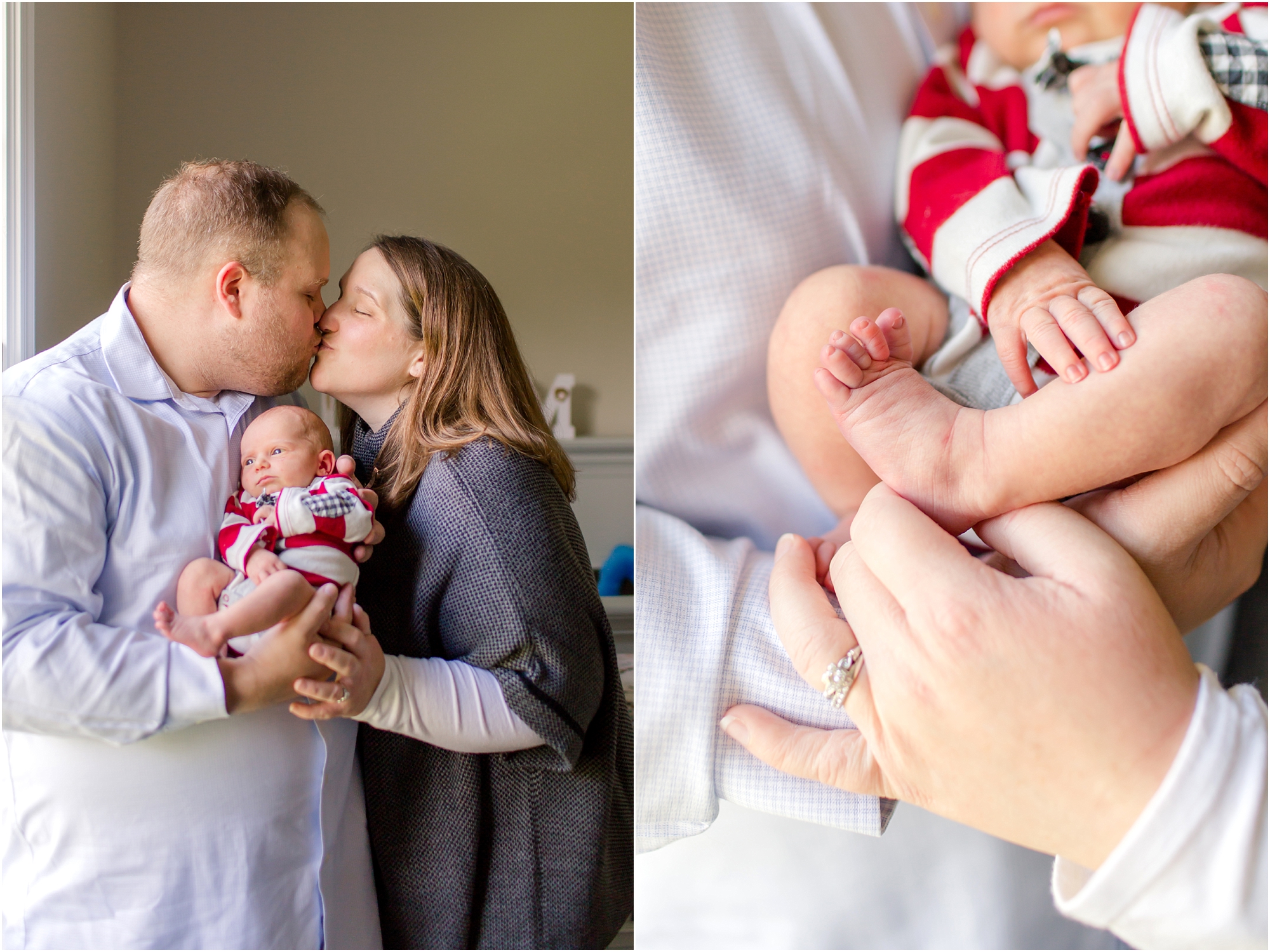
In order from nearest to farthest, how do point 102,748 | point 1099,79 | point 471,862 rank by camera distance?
point 102,748
point 471,862
point 1099,79

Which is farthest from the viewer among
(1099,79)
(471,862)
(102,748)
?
(1099,79)

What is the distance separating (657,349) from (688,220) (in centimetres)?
13

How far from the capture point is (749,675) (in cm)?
62

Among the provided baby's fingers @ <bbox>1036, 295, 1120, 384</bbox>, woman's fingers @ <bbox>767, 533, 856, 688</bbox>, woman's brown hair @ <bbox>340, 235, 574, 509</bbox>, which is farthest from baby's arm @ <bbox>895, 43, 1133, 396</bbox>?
woman's brown hair @ <bbox>340, 235, 574, 509</bbox>

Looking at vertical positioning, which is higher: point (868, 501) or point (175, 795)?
point (868, 501)

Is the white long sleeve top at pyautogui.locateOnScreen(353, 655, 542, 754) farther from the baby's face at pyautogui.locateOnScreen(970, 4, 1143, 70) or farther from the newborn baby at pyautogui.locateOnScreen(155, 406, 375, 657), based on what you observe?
the baby's face at pyautogui.locateOnScreen(970, 4, 1143, 70)

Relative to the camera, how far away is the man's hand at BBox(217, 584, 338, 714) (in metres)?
0.52

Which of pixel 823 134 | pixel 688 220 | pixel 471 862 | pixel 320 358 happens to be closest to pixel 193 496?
pixel 320 358

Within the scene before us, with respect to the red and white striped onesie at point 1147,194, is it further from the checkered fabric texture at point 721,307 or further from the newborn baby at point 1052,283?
the checkered fabric texture at point 721,307

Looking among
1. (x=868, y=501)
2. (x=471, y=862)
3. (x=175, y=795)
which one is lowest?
(x=471, y=862)

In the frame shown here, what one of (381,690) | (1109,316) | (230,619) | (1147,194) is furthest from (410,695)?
(1147,194)

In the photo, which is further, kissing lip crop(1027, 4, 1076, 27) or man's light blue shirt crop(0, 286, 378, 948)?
kissing lip crop(1027, 4, 1076, 27)

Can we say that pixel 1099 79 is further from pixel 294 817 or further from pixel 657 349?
pixel 294 817

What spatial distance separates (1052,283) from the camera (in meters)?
0.62
